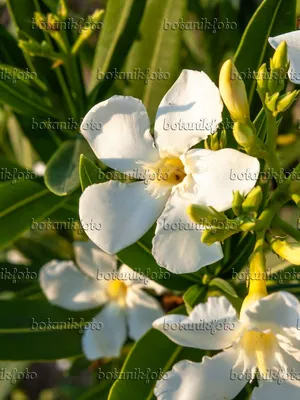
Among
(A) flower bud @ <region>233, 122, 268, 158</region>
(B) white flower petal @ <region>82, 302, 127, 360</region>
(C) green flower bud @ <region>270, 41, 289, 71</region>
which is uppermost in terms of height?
(C) green flower bud @ <region>270, 41, 289, 71</region>

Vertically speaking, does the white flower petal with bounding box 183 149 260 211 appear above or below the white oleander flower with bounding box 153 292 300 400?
above

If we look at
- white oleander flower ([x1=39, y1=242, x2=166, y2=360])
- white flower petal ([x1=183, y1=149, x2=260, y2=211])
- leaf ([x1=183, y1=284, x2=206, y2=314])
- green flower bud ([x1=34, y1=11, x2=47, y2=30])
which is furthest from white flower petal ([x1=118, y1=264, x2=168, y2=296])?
green flower bud ([x1=34, y1=11, x2=47, y2=30])

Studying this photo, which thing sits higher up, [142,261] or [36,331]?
[142,261]

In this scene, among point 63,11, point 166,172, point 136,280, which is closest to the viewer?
point 166,172

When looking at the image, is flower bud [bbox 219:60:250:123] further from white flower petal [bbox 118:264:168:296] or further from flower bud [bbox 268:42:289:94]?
white flower petal [bbox 118:264:168:296]

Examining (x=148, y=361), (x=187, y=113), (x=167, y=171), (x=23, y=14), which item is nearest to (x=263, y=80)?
(x=187, y=113)

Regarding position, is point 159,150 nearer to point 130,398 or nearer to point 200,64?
point 130,398

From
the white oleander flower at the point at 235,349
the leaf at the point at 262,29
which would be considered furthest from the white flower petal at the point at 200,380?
the leaf at the point at 262,29

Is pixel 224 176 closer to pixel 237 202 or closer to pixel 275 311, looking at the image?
pixel 237 202
